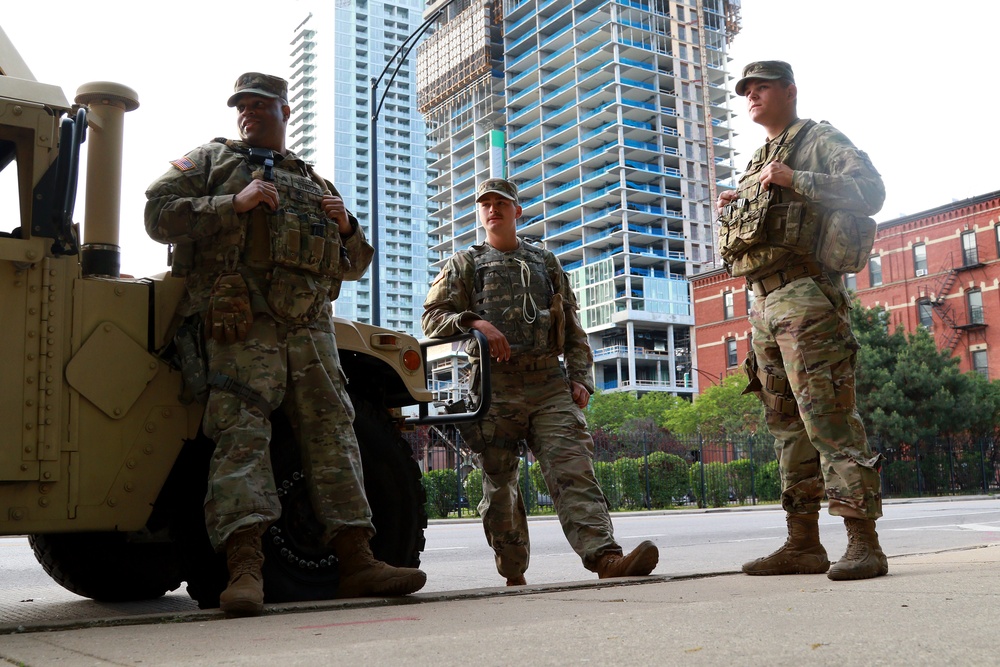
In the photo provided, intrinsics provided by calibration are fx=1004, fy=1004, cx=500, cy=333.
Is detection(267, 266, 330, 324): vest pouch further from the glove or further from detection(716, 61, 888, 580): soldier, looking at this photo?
detection(716, 61, 888, 580): soldier

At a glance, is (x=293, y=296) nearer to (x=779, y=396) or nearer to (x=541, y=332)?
(x=541, y=332)

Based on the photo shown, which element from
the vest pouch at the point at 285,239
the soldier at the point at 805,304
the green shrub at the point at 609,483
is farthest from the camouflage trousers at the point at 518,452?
the green shrub at the point at 609,483

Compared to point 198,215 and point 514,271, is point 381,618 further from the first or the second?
point 514,271

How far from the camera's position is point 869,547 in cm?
470

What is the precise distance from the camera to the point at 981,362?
4978 cm

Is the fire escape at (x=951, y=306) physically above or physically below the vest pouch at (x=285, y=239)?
above

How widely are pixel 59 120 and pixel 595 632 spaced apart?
2.86 m

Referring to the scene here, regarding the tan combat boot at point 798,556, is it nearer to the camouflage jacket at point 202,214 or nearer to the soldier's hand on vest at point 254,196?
the camouflage jacket at point 202,214

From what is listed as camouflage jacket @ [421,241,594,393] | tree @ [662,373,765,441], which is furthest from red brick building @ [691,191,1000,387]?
camouflage jacket @ [421,241,594,393]

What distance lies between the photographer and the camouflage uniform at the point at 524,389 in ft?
17.9

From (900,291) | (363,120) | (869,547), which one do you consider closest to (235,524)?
(869,547)

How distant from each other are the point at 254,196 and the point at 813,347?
2715 millimetres

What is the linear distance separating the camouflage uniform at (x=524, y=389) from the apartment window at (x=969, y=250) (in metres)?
48.2

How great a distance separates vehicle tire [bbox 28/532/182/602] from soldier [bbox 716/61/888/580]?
123 inches
